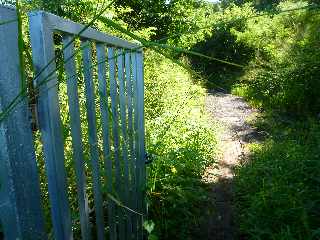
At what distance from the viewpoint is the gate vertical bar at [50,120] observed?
113 cm

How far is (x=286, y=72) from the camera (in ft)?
36.2

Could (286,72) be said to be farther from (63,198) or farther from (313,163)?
(63,198)

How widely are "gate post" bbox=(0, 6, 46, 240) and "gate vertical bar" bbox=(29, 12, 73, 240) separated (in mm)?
60

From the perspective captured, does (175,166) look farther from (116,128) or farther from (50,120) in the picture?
(50,120)

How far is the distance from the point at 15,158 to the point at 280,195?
10.6ft

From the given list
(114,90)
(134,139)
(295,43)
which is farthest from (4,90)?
(295,43)

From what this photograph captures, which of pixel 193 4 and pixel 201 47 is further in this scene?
pixel 201 47

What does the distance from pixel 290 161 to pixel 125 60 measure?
9.05ft

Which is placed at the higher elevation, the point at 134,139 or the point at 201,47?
the point at 201,47

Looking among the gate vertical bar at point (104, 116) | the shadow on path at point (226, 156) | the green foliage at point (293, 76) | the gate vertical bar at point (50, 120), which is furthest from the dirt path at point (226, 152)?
the gate vertical bar at point (50, 120)

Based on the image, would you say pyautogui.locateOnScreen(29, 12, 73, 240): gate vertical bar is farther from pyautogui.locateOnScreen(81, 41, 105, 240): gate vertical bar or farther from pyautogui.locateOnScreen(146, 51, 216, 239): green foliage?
pyautogui.locateOnScreen(146, 51, 216, 239): green foliage

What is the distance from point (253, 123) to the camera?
9422 millimetres

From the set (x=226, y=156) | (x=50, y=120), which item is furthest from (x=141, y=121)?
(x=226, y=156)

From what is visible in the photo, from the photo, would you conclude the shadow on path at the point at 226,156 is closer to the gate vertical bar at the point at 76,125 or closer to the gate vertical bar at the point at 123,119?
the gate vertical bar at the point at 123,119
